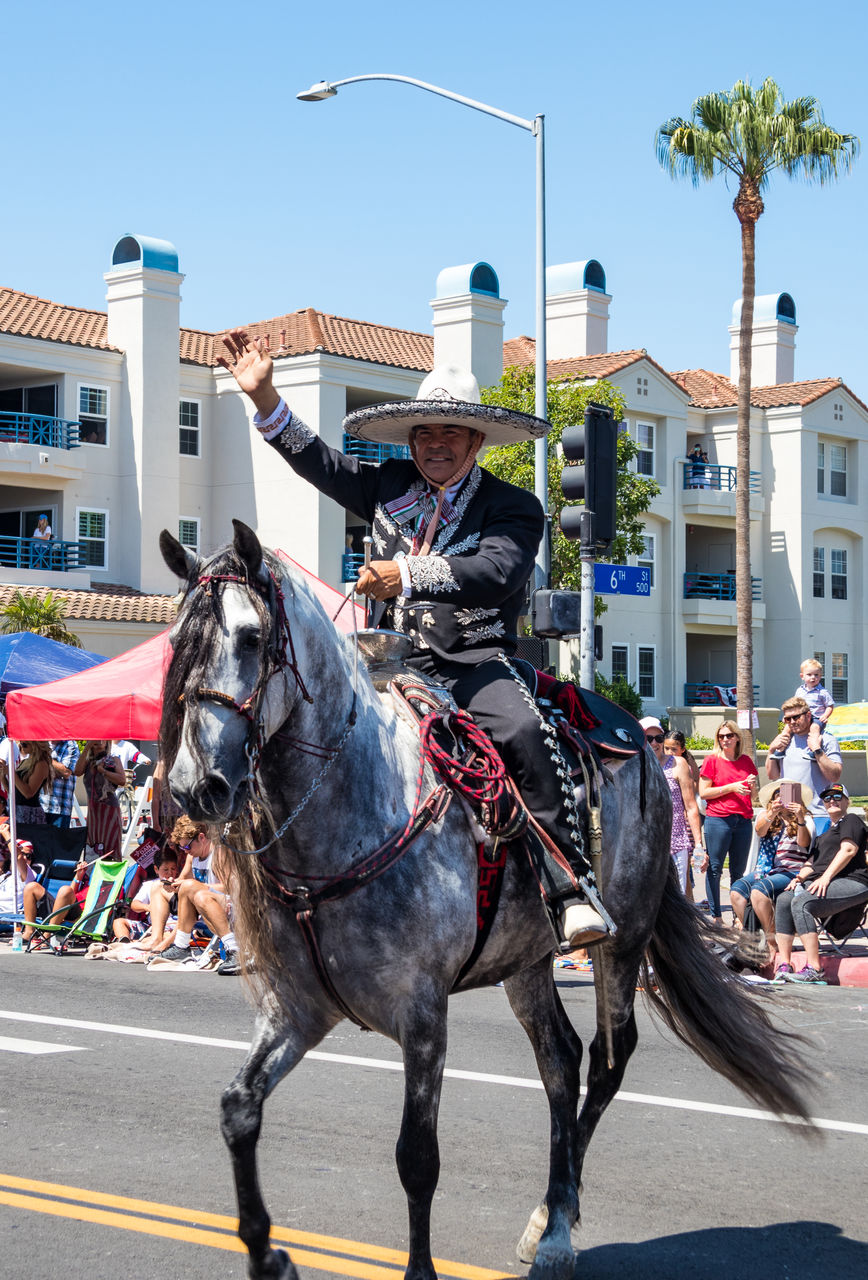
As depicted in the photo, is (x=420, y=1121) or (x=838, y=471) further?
(x=838, y=471)

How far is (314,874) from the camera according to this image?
455 centimetres

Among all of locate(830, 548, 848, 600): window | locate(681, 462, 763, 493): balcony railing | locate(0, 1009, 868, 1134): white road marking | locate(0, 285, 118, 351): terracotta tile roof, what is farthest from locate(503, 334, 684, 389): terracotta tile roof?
locate(0, 1009, 868, 1134): white road marking

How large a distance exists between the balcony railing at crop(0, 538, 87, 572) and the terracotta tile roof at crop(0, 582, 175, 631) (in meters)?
1.15

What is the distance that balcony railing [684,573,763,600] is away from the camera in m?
52.3

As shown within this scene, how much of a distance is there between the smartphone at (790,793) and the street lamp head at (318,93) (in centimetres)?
1295

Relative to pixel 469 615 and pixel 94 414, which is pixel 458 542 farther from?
pixel 94 414

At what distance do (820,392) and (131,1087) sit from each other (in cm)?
4908

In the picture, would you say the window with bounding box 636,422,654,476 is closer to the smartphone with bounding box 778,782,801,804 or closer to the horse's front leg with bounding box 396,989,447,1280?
the smartphone with bounding box 778,782,801,804

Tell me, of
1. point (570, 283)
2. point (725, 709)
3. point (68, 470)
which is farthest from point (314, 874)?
point (570, 283)

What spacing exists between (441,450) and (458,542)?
37cm

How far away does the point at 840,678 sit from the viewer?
54.7 meters

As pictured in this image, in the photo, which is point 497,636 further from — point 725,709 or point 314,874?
point 725,709

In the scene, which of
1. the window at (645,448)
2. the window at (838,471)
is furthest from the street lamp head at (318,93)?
the window at (838,471)

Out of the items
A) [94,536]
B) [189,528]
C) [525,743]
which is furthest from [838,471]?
[525,743]
